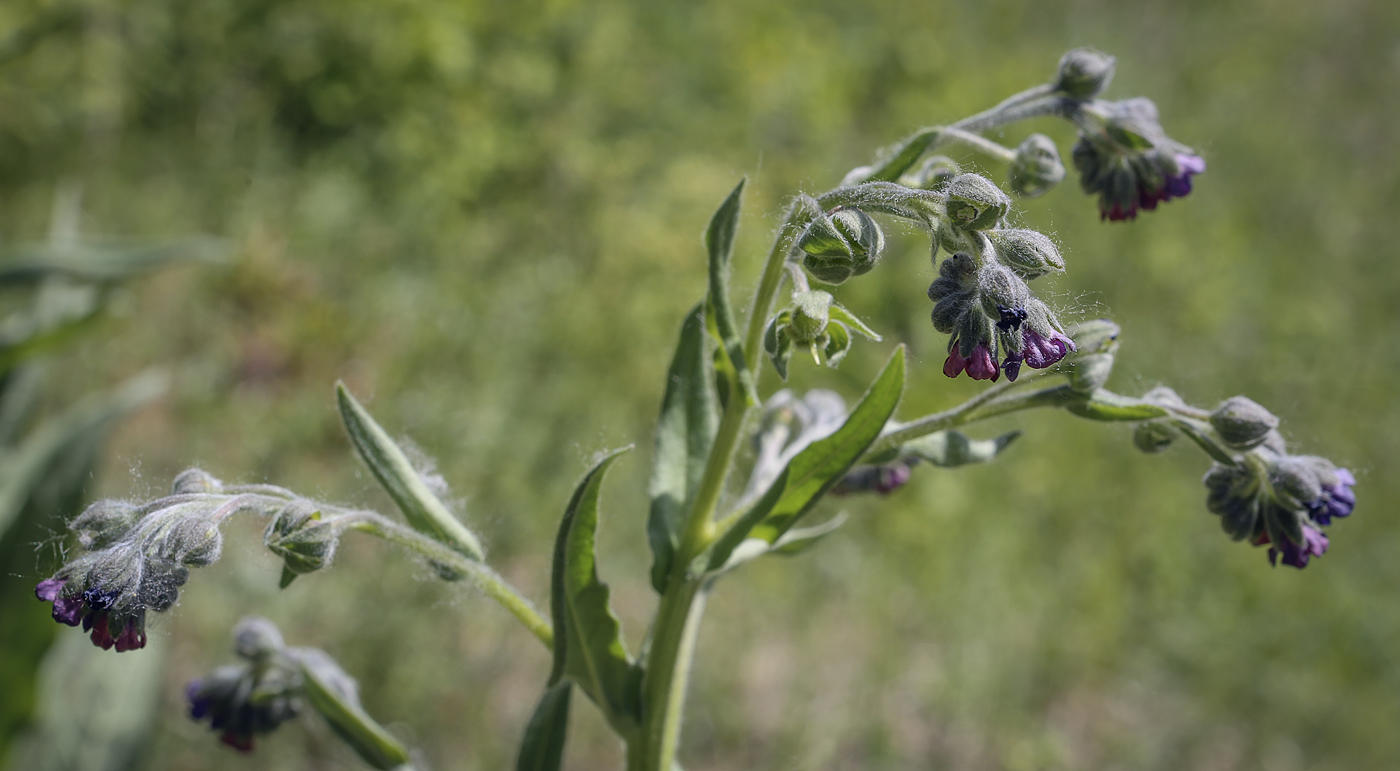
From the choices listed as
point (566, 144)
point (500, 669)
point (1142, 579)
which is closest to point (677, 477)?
point (500, 669)

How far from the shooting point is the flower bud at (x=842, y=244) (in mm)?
1508

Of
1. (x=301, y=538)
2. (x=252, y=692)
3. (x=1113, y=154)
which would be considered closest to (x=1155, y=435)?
(x=1113, y=154)

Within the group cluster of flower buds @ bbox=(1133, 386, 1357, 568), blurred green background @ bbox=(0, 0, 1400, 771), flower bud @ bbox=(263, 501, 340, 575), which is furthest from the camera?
blurred green background @ bbox=(0, 0, 1400, 771)

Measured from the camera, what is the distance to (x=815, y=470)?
1688mm

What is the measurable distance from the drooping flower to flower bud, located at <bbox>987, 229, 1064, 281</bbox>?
671mm

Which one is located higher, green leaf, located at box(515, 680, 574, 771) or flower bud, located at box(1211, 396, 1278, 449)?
flower bud, located at box(1211, 396, 1278, 449)

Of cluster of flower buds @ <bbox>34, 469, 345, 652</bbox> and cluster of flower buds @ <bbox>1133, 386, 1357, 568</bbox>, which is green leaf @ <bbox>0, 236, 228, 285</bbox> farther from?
cluster of flower buds @ <bbox>1133, 386, 1357, 568</bbox>

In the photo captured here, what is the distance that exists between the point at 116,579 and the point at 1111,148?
196 cm

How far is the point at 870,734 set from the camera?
479 cm

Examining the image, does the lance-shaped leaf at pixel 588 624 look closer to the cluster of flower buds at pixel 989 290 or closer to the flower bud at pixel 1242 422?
the cluster of flower buds at pixel 989 290

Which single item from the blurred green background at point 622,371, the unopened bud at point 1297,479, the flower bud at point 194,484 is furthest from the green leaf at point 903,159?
the blurred green background at point 622,371

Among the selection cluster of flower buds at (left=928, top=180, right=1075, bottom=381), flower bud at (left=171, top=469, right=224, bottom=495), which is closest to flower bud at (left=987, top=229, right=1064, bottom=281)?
cluster of flower buds at (left=928, top=180, right=1075, bottom=381)

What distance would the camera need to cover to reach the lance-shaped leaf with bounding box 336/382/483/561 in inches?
71.0

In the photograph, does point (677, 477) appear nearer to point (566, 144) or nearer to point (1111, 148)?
point (1111, 148)
